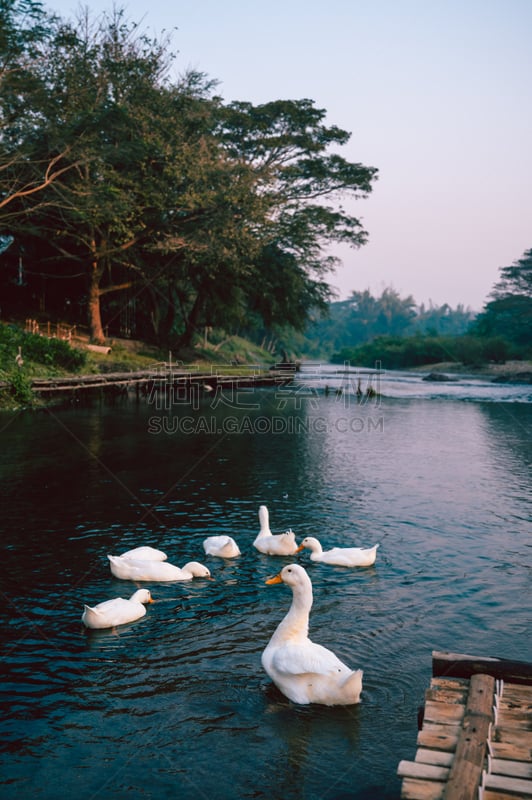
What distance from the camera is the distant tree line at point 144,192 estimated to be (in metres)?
31.4

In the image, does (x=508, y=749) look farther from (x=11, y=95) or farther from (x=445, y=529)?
(x=11, y=95)

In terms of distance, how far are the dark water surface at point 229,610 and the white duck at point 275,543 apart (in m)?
0.20

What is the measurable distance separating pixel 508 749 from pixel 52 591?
21.3 ft

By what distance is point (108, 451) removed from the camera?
20141 millimetres

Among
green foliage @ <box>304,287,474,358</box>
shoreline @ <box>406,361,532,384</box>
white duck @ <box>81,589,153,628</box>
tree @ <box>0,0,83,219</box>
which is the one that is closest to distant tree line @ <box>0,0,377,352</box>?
tree @ <box>0,0,83,219</box>

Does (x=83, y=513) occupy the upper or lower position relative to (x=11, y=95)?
lower

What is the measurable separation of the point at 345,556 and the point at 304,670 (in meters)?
4.08

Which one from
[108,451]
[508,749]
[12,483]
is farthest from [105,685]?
[108,451]

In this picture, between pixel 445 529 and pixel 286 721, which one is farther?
pixel 445 529

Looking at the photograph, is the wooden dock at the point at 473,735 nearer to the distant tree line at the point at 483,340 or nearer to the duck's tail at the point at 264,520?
the duck's tail at the point at 264,520

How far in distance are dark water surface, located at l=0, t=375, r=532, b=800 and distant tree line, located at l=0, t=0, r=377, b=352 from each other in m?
17.7

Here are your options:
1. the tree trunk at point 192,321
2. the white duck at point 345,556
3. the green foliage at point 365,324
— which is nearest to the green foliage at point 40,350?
the tree trunk at point 192,321

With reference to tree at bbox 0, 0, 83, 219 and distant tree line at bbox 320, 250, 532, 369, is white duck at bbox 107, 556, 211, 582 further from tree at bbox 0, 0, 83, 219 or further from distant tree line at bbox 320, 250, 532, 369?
distant tree line at bbox 320, 250, 532, 369

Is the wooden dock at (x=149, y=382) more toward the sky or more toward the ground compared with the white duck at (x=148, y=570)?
more toward the sky
